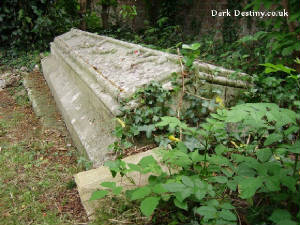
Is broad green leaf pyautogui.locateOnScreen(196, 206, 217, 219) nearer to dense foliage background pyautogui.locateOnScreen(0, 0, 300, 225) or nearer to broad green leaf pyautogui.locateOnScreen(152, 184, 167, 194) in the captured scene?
dense foliage background pyautogui.locateOnScreen(0, 0, 300, 225)

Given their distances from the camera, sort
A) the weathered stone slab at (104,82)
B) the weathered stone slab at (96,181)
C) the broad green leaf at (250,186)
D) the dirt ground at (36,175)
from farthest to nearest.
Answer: the weathered stone slab at (104,82) → the dirt ground at (36,175) → the weathered stone slab at (96,181) → the broad green leaf at (250,186)

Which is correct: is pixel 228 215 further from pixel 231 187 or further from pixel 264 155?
pixel 264 155

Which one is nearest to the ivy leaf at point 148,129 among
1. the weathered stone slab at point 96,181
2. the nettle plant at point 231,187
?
the weathered stone slab at point 96,181

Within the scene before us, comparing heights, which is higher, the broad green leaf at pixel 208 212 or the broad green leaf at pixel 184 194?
the broad green leaf at pixel 184 194

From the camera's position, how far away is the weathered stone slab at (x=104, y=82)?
7.70 ft

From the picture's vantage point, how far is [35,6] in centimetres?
673

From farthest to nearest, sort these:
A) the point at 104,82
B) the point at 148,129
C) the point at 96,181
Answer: the point at 104,82, the point at 148,129, the point at 96,181

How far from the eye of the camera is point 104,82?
262 centimetres

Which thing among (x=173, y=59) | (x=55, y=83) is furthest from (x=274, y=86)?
(x=55, y=83)

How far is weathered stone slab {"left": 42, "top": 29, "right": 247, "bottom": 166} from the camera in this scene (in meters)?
2.35

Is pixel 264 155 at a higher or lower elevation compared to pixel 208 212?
higher

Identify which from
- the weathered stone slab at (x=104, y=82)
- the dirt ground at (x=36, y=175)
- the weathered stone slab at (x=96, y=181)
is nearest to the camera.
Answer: the weathered stone slab at (x=96, y=181)

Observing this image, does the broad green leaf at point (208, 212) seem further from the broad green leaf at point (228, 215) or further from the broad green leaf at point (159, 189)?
the broad green leaf at point (159, 189)

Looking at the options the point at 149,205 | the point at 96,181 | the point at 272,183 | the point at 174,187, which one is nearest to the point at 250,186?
the point at 272,183
